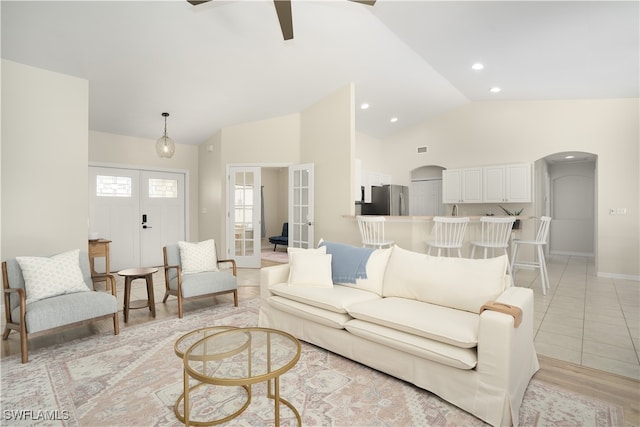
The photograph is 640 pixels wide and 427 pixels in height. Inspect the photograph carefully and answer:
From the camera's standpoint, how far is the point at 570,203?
8.02m

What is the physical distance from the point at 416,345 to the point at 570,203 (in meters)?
8.20

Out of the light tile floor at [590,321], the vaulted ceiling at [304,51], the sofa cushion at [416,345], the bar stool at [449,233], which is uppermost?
the vaulted ceiling at [304,51]

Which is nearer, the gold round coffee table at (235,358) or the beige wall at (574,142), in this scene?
the gold round coffee table at (235,358)

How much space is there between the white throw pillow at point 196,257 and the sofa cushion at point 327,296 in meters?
1.35

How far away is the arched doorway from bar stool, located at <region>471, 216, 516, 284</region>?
3.68 metres

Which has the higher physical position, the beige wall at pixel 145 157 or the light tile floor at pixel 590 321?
→ the beige wall at pixel 145 157

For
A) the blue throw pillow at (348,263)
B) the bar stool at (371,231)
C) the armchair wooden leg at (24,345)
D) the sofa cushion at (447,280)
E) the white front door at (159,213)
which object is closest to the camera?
the sofa cushion at (447,280)

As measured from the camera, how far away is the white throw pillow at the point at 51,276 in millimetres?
2748

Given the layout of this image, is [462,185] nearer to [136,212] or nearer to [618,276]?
[618,276]

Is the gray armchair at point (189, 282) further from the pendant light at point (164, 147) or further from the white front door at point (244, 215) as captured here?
the white front door at point (244, 215)

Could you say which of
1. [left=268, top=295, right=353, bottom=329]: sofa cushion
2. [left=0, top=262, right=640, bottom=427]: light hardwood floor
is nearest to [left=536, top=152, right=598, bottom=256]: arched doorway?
[left=0, top=262, right=640, bottom=427]: light hardwood floor

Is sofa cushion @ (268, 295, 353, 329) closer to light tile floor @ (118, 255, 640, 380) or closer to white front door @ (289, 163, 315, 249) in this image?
light tile floor @ (118, 255, 640, 380)

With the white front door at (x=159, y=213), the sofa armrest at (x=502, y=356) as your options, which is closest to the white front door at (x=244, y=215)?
the white front door at (x=159, y=213)

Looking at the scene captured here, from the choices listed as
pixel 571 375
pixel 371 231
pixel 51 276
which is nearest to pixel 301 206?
pixel 371 231
